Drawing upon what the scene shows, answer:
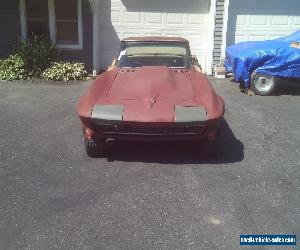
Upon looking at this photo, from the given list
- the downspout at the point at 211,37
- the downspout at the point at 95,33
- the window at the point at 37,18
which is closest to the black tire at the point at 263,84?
the downspout at the point at 211,37

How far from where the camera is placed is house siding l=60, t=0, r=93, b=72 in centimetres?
1072

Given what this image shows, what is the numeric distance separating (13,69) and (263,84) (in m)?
6.69

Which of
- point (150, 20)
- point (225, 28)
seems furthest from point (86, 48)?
point (225, 28)

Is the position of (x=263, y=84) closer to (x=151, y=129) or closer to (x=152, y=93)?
(x=152, y=93)

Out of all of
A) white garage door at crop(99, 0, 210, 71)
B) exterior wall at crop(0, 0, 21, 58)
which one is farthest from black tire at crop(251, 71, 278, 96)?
exterior wall at crop(0, 0, 21, 58)

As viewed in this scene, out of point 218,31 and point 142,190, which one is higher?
point 218,31

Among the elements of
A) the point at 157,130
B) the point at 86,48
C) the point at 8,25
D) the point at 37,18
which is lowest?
the point at 157,130

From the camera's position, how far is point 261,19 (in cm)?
1104

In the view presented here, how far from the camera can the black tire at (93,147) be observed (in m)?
5.04

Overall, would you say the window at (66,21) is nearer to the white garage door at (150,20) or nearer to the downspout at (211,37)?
the white garage door at (150,20)

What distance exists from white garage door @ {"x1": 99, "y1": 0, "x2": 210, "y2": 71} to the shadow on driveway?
239 inches

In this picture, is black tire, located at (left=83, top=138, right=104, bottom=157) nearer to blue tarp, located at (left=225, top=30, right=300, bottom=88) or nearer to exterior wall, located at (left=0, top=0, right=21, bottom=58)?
blue tarp, located at (left=225, top=30, right=300, bottom=88)

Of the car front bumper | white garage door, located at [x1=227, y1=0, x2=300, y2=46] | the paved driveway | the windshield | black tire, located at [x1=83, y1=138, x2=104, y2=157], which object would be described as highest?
white garage door, located at [x1=227, y1=0, x2=300, y2=46]

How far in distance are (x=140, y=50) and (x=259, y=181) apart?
11.0 feet
